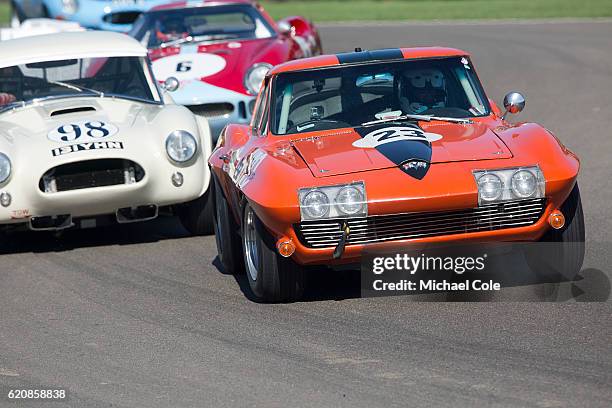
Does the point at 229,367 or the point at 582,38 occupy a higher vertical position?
the point at 229,367

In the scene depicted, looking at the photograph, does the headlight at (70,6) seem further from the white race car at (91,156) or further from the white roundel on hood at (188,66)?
the white race car at (91,156)

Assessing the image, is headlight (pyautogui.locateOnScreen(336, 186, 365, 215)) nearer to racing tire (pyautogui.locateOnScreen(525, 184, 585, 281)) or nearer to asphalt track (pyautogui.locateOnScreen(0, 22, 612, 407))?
asphalt track (pyautogui.locateOnScreen(0, 22, 612, 407))

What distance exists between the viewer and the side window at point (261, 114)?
769cm

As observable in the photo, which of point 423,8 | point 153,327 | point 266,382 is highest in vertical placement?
point 266,382

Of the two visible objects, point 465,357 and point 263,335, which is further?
point 263,335

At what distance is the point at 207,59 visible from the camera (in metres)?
12.7

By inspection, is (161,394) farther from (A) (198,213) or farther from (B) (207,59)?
(B) (207,59)

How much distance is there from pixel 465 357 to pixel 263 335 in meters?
1.18

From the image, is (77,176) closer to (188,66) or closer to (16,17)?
(188,66)

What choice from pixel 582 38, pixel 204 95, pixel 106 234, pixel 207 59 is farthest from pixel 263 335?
pixel 582 38

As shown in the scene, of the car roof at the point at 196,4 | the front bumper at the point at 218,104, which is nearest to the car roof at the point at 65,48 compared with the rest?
the front bumper at the point at 218,104

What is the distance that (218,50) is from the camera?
12914 millimetres

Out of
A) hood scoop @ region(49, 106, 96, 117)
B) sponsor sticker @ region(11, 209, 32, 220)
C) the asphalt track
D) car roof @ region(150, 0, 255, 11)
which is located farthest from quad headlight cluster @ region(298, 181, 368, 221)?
car roof @ region(150, 0, 255, 11)

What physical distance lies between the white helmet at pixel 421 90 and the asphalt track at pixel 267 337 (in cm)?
109
